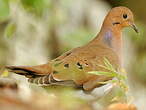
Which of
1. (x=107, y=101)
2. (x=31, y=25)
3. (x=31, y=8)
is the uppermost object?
(x=31, y=25)

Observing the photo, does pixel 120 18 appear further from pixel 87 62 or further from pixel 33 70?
pixel 33 70

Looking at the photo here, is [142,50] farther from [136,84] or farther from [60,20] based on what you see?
[60,20]

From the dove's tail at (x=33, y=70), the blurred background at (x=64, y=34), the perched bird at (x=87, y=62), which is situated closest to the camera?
the dove's tail at (x=33, y=70)

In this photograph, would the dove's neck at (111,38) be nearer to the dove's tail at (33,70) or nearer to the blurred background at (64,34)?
the dove's tail at (33,70)

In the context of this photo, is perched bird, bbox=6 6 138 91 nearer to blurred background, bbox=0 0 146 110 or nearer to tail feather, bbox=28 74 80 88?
tail feather, bbox=28 74 80 88

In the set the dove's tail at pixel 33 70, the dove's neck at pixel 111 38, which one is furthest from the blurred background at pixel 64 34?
the dove's tail at pixel 33 70

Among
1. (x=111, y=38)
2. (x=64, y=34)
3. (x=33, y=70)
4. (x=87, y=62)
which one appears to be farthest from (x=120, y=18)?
(x=64, y=34)

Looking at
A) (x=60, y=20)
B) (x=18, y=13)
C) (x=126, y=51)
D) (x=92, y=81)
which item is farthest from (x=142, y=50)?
(x=92, y=81)

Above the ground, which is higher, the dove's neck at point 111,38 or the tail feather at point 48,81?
the dove's neck at point 111,38
